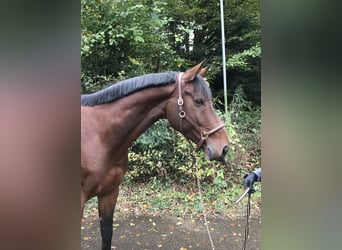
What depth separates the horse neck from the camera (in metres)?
1.71

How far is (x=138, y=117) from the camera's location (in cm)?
173

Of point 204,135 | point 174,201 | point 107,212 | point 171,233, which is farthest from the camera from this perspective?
point 174,201

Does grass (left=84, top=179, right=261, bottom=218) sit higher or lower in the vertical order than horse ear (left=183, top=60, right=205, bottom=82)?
lower

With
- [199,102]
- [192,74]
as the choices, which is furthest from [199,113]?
[192,74]

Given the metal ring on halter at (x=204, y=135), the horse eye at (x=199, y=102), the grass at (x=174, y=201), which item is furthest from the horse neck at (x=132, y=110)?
the grass at (x=174, y=201)

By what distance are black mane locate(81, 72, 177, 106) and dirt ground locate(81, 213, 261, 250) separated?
1302mm

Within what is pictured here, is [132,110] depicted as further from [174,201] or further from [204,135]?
[174,201]

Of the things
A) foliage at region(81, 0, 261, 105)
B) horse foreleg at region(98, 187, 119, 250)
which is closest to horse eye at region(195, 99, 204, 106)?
horse foreleg at region(98, 187, 119, 250)

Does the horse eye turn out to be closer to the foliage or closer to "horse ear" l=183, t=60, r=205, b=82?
"horse ear" l=183, t=60, r=205, b=82

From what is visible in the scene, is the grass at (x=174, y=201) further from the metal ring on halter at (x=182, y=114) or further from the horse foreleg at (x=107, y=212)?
the metal ring on halter at (x=182, y=114)

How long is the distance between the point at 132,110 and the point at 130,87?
0.38ft
